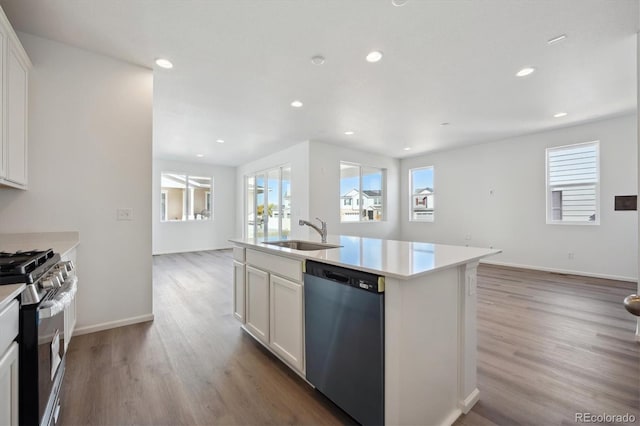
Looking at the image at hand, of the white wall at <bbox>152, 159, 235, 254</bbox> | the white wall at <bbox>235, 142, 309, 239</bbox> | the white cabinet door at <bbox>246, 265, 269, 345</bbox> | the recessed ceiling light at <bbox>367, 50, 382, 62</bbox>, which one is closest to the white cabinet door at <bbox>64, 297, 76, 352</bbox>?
the white cabinet door at <bbox>246, 265, 269, 345</bbox>

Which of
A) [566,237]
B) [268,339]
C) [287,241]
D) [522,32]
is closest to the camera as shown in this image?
[268,339]

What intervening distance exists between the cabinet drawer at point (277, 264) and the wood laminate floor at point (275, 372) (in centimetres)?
72

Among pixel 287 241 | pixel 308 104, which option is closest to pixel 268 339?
pixel 287 241

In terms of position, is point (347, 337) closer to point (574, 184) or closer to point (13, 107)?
point (13, 107)

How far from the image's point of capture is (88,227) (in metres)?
2.60

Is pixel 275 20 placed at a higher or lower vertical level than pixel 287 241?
higher

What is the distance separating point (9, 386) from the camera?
95 cm

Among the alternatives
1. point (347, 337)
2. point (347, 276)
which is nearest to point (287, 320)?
point (347, 337)

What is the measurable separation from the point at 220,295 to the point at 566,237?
602 centimetres

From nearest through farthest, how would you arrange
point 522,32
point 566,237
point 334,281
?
point 334,281, point 522,32, point 566,237

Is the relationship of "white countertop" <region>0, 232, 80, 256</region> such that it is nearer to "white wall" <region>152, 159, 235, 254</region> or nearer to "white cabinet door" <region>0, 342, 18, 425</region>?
"white cabinet door" <region>0, 342, 18, 425</region>

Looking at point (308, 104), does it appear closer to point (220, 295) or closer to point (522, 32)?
point (522, 32)

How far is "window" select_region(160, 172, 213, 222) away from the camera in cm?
752

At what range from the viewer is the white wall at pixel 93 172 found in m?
2.40
